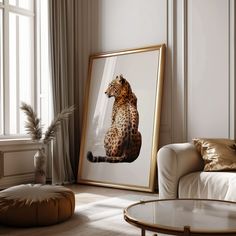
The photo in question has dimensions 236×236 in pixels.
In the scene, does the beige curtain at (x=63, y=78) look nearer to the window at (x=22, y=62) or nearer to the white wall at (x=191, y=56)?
the window at (x=22, y=62)

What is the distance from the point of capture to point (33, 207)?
2773 millimetres

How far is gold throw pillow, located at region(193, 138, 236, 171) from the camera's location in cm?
309

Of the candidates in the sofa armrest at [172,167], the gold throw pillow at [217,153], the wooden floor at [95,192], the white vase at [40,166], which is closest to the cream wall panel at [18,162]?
the white vase at [40,166]

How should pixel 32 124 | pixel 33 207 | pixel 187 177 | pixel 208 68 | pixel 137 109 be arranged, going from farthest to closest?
pixel 32 124 → pixel 137 109 → pixel 208 68 → pixel 187 177 → pixel 33 207

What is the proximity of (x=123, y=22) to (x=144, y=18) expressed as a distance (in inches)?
12.3

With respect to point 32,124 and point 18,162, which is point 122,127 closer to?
point 32,124

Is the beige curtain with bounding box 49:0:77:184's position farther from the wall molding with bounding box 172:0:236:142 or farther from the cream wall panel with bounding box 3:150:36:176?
the wall molding with bounding box 172:0:236:142

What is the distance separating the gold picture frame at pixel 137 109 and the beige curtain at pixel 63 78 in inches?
8.0

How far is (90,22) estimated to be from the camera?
509 cm

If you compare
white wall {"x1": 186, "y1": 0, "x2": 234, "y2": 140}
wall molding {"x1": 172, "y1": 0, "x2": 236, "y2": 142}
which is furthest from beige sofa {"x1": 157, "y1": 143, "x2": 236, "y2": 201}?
wall molding {"x1": 172, "y1": 0, "x2": 236, "y2": 142}

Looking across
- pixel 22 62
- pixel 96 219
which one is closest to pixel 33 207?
pixel 96 219

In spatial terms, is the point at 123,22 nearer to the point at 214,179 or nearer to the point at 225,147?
the point at 225,147

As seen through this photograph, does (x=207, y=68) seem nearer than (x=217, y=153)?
No

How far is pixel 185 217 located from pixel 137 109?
259 cm
